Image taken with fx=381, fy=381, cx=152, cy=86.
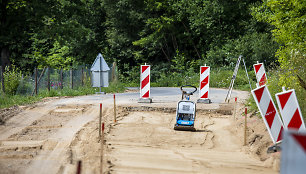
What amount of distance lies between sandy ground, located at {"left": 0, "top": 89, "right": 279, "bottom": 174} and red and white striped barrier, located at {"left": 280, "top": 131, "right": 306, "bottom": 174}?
3888mm

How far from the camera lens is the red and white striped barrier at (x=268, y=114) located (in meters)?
8.07

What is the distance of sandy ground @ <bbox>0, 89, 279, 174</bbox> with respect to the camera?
274 inches

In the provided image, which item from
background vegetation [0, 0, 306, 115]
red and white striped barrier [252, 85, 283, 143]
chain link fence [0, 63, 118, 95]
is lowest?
red and white striped barrier [252, 85, 283, 143]

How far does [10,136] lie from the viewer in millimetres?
9883

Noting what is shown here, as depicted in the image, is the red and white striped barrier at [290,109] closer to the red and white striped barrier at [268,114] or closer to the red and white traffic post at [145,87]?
the red and white striped barrier at [268,114]

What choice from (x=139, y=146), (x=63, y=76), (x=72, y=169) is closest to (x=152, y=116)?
(x=139, y=146)

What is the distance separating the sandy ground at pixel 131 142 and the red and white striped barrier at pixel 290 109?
2.39ft

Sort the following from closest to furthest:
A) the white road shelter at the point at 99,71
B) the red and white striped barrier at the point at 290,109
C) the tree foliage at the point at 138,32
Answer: the red and white striped barrier at the point at 290,109 < the white road shelter at the point at 99,71 < the tree foliage at the point at 138,32

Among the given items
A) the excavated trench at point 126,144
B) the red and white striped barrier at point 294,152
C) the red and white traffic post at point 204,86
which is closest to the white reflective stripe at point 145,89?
the excavated trench at point 126,144

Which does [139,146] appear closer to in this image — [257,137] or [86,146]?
[86,146]

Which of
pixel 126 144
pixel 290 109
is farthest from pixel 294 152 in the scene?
pixel 126 144

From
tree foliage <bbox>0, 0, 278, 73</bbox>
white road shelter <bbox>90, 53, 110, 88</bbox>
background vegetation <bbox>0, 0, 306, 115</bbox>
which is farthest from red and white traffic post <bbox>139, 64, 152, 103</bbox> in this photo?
tree foliage <bbox>0, 0, 278, 73</bbox>

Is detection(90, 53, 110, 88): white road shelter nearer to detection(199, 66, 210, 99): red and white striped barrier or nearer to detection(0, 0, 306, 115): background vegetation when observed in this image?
detection(199, 66, 210, 99): red and white striped barrier

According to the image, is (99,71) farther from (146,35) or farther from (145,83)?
(146,35)
